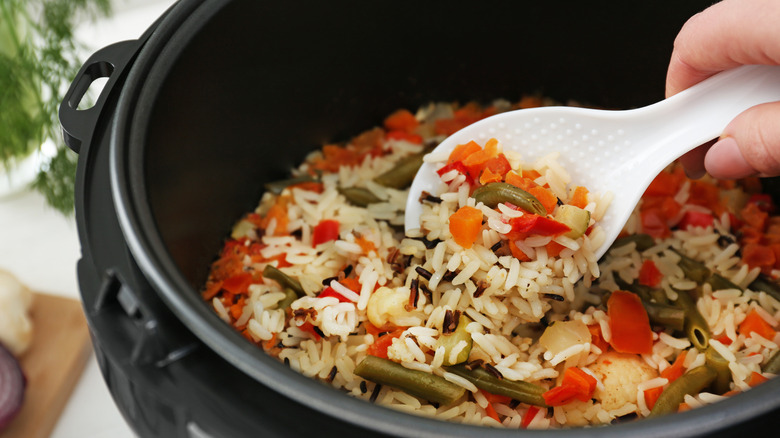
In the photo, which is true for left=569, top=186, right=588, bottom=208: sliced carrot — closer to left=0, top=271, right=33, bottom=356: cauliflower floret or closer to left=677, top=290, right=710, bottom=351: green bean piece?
left=677, top=290, right=710, bottom=351: green bean piece

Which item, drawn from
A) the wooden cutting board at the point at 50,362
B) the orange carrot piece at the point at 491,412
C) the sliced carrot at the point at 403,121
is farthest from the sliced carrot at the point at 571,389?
the wooden cutting board at the point at 50,362

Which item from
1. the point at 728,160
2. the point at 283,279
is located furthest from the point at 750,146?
the point at 283,279

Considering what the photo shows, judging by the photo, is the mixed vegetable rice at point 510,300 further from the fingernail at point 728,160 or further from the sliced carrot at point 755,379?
the fingernail at point 728,160

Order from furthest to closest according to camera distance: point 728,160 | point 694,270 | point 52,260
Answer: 1. point 52,260
2. point 694,270
3. point 728,160

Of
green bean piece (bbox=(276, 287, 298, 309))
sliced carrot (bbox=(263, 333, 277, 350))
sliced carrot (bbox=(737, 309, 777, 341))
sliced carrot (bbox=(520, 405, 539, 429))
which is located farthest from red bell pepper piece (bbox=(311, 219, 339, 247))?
sliced carrot (bbox=(737, 309, 777, 341))

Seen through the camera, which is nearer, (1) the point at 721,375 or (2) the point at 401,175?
(1) the point at 721,375

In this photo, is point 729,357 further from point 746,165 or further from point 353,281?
point 353,281

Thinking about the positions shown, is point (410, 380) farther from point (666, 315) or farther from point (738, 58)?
point (738, 58)
